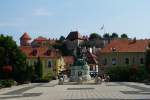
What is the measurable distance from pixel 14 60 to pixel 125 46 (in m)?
40.4

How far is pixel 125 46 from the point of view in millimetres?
121312

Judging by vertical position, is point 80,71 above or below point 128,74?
above

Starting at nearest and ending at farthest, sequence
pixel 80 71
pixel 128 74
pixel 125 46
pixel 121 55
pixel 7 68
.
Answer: pixel 7 68 < pixel 80 71 < pixel 128 74 < pixel 121 55 < pixel 125 46

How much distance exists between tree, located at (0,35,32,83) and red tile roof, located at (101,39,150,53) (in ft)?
114

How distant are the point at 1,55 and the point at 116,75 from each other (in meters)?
24.7

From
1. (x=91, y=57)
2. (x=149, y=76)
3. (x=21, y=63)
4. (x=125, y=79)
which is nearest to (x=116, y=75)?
(x=125, y=79)

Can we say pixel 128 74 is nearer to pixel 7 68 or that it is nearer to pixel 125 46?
pixel 125 46

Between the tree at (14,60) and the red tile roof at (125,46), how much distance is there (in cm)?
3485

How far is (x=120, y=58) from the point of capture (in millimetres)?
120000

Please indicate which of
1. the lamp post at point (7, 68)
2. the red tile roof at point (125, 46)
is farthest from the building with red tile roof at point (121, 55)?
the lamp post at point (7, 68)

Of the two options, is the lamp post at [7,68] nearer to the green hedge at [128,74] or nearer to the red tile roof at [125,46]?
the green hedge at [128,74]

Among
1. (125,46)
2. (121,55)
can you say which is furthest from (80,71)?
(125,46)

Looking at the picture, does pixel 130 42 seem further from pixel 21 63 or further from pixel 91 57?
pixel 91 57

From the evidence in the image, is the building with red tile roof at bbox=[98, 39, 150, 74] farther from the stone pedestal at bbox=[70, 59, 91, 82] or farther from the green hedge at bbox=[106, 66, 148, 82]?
the stone pedestal at bbox=[70, 59, 91, 82]
